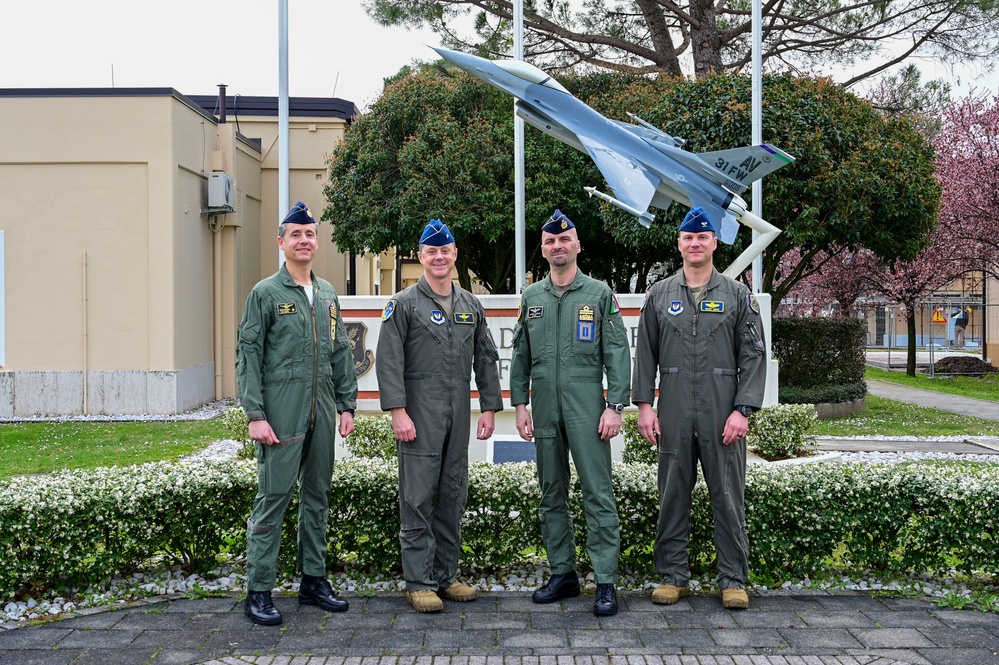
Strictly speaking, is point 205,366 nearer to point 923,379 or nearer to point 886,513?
point 886,513

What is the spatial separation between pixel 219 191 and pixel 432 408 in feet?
40.3

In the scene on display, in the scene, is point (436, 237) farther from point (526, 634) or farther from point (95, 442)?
point (95, 442)

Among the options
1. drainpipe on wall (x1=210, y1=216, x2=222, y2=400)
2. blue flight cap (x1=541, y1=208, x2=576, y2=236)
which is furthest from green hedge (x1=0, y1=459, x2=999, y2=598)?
drainpipe on wall (x1=210, y1=216, x2=222, y2=400)

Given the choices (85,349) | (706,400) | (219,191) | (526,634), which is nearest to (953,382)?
(219,191)

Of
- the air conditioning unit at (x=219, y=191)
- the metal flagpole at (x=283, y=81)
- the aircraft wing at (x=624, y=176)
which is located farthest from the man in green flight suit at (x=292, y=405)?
the air conditioning unit at (x=219, y=191)

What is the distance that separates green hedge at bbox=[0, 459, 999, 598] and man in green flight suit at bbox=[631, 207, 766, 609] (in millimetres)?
289

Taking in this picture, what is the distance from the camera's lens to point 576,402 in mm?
4508

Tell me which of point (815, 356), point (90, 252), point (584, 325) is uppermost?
point (90, 252)

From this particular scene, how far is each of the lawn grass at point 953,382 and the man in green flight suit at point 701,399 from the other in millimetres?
15576

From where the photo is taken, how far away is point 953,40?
57.5ft

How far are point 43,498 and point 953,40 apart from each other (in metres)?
18.6

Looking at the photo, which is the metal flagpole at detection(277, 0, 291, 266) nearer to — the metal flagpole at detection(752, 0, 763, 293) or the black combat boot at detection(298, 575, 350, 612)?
the metal flagpole at detection(752, 0, 763, 293)

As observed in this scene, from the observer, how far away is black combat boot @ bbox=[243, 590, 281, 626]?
4.19 metres

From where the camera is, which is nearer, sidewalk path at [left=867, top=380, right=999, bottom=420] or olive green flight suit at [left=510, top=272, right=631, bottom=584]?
olive green flight suit at [left=510, top=272, right=631, bottom=584]
